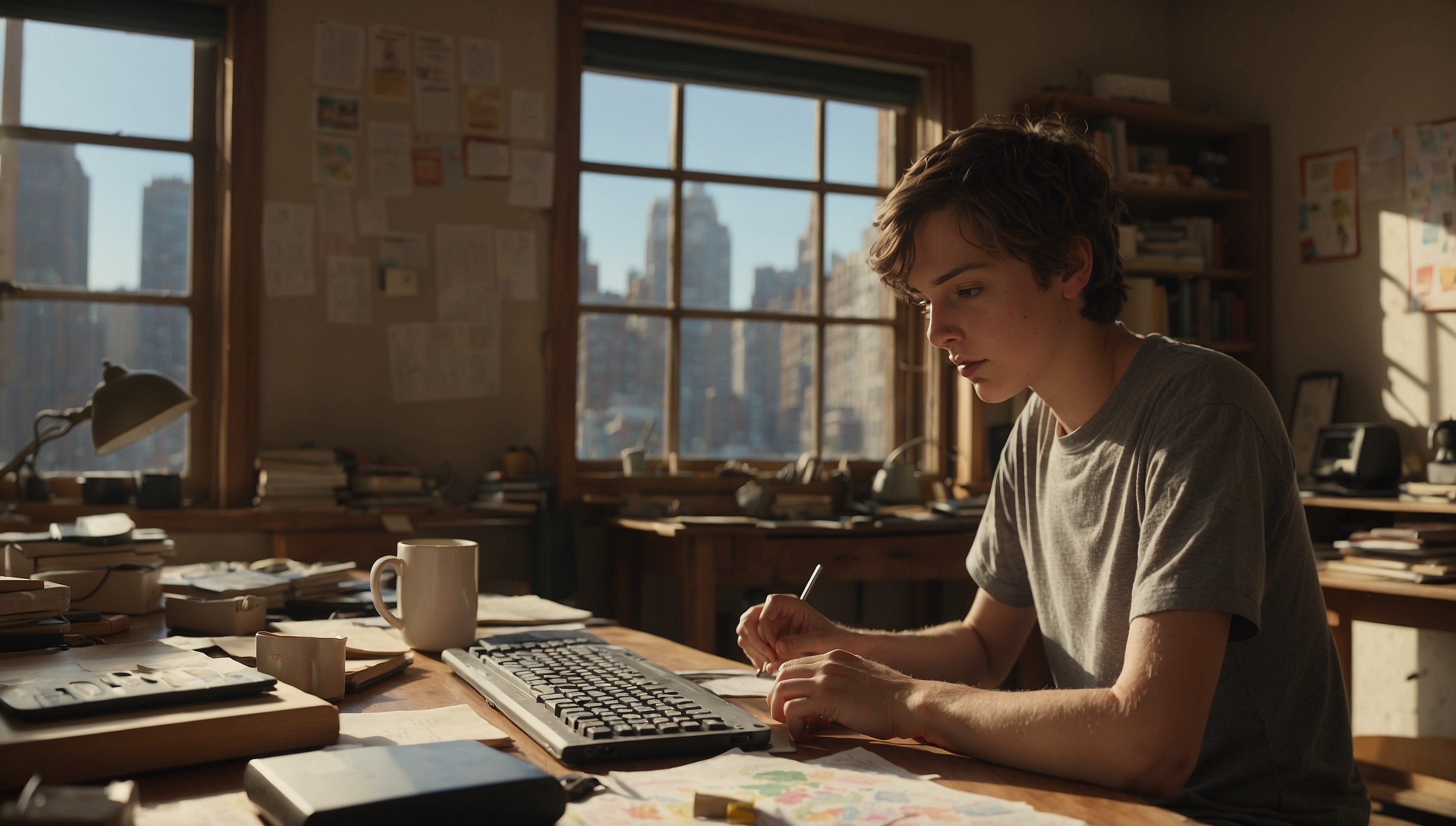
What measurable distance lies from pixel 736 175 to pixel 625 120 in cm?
45

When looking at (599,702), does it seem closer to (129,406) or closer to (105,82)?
(129,406)

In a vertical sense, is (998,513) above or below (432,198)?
below

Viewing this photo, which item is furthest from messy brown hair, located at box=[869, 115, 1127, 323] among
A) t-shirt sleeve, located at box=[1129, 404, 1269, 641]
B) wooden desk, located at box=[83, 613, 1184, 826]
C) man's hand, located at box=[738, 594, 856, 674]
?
wooden desk, located at box=[83, 613, 1184, 826]

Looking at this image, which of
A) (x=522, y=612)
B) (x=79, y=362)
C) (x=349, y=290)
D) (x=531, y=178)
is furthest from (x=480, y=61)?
(x=522, y=612)

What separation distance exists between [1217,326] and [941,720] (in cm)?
373

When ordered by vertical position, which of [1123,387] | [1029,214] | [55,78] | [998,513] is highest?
[55,78]

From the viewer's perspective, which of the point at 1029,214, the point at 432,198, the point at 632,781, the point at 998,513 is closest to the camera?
the point at 632,781

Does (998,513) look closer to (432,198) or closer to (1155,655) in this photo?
(1155,655)

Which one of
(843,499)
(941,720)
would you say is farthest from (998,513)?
(843,499)

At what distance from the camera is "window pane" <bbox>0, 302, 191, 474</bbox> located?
10.1ft

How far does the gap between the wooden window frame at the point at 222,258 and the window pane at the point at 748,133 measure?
1.45 metres

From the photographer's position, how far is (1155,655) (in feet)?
3.01

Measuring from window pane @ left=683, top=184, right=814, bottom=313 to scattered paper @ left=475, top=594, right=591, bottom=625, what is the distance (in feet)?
7.67

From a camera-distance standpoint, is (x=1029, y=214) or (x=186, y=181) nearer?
(x=1029, y=214)
